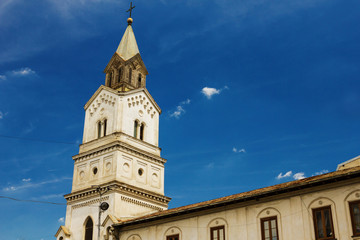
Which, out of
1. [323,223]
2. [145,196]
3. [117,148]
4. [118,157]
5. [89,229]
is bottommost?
[323,223]

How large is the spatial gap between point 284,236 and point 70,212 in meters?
22.9

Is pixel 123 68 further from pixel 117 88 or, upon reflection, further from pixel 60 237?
pixel 60 237

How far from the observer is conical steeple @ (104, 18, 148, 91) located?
4884 centimetres

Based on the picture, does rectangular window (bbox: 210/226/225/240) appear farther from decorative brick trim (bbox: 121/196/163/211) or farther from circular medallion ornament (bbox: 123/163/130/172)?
circular medallion ornament (bbox: 123/163/130/172)

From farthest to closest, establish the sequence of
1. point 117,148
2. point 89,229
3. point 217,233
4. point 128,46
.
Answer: point 128,46 < point 117,148 < point 89,229 < point 217,233

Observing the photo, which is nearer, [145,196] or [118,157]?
[118,157]

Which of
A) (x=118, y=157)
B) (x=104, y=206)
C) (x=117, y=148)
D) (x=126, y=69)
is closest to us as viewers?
(x=104, y=206)

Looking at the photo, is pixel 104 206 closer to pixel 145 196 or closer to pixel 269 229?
pixel 145 196

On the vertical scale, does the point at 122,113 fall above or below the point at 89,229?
above

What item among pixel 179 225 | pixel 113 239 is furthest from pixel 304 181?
pixel 113 239

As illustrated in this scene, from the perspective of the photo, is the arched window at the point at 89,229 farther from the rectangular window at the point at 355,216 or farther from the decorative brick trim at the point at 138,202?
the rectangular window at the point at 355,216

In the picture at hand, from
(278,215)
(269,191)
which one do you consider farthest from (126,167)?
(278,215)

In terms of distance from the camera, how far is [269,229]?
94.1 ft

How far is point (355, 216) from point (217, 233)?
9.42 metres
